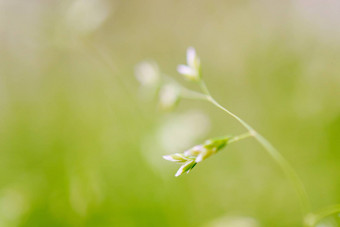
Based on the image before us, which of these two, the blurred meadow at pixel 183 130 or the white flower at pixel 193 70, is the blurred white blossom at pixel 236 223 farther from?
the white flower at pixel 193 70

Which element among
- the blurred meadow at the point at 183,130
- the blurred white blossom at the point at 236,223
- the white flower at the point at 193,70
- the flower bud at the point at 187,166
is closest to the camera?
the flower bud at the point at 187,166

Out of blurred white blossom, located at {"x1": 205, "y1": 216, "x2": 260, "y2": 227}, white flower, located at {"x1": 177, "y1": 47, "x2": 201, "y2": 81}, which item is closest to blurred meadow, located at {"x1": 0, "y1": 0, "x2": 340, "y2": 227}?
blurred white blossom, located at {"x1": 205, "y1": 216, "x2": 260, "y2": 227}

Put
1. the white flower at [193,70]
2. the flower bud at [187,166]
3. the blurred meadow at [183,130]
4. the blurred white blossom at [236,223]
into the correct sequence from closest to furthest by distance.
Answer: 1. the flower bud at [187,166]
2. the white flower at [193,70]
3. the blurred white blossom at [236,223]
4. the blurred meadow at [183,130]

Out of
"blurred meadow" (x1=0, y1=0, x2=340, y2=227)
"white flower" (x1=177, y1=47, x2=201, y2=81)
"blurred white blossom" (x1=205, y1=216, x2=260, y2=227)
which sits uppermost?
"blurred meadow" (x1=0, y1=0, x2=340, y2=227)

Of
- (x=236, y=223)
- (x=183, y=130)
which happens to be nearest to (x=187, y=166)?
(x=236, y=223)

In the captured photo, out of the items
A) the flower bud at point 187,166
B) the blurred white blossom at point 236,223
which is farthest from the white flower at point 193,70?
the blurred white blossom at point 236,223

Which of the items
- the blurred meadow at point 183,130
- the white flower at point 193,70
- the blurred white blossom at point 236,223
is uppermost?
the blurred meadow at point 183,130

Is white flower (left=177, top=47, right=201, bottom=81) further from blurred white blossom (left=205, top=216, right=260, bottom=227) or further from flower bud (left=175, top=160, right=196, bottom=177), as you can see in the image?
blurred white blossom (left=205, top=216, right=260, bottom=227)

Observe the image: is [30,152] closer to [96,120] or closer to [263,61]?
[96,120]

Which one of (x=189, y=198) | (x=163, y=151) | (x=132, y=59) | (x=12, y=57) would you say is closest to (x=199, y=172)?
(x=189, y=198)
